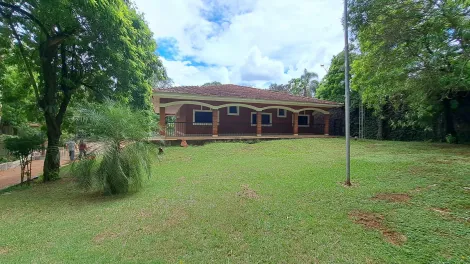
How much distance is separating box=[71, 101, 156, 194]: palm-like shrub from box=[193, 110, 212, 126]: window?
11.0 metres

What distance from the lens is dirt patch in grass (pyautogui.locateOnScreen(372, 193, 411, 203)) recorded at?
4.55 meters

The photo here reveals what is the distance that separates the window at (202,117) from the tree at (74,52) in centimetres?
747

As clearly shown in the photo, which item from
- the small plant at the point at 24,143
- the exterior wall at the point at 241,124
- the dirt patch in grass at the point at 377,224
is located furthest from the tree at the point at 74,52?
the exterior wall at the point at 241,124

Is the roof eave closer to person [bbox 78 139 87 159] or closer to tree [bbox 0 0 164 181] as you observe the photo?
tree [bbox 0 0 164 181]

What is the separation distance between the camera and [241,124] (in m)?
18.4

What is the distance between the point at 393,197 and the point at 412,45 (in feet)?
23.4

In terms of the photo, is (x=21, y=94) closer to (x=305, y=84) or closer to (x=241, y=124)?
(x=241, y=124)

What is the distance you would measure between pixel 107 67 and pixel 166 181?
424 centimetres

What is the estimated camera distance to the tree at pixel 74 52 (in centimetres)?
640

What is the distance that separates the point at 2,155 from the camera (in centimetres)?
1391

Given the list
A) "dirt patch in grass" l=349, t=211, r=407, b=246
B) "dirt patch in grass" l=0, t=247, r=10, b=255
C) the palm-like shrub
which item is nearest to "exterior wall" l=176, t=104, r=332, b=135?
the palm-like shrub

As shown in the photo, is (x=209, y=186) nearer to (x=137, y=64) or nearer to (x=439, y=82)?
(x=137, y=64)

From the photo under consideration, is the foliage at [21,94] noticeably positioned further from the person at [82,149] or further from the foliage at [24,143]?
the person at [82,149]

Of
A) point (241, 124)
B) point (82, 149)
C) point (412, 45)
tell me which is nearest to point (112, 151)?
point (82, 149)
